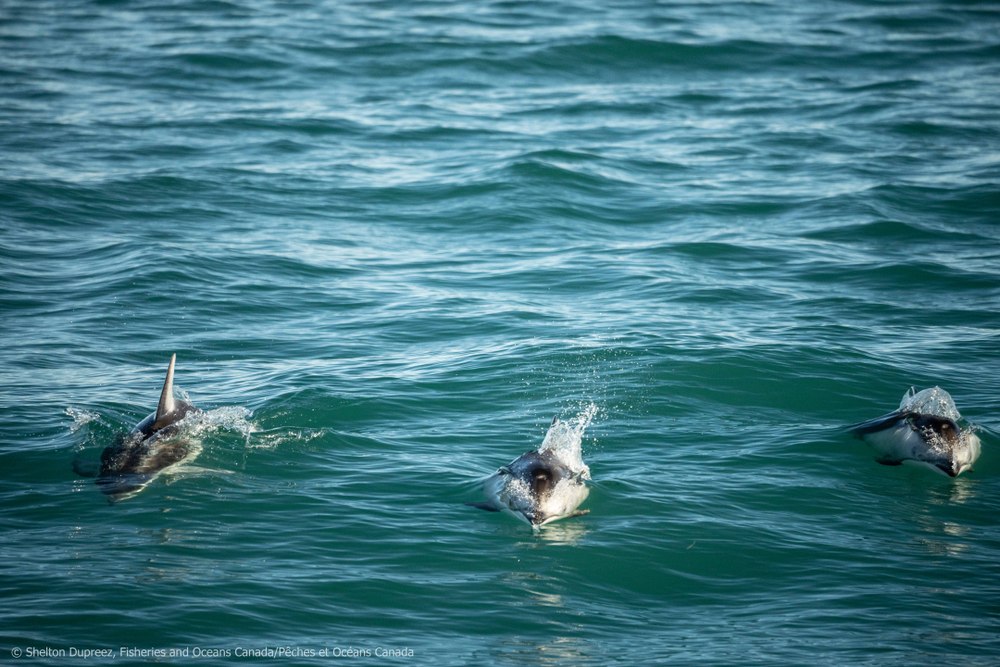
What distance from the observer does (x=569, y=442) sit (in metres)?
12.7

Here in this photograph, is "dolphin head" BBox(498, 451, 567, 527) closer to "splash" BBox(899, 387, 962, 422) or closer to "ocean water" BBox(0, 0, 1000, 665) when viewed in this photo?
"ocean water" BBox(0, 0, 1000, 665)

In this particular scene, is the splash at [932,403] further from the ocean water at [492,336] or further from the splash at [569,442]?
the splash at [569,442]

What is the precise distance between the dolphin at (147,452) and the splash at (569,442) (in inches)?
156

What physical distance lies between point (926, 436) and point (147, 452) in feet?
27.6

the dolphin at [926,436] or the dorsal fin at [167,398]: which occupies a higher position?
the dorsal fin at [167,398]

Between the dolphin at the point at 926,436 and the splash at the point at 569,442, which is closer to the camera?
the splash at the point at 569,442

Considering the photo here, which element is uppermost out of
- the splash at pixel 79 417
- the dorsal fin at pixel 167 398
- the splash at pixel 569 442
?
the dorsal fin at pixel 167 398

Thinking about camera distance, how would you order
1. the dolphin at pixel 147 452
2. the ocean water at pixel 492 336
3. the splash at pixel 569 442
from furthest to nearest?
the splash at pixel 569 442 → the dolphin at pixel 147 452 → the ocean water at pixel 492 336

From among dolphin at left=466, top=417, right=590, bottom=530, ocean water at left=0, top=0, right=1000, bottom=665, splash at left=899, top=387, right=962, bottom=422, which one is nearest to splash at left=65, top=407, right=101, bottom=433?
ocean water at left=0, top=0, right=1000, bottom=665

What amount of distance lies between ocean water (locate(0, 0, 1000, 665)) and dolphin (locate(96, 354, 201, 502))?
0.20 m

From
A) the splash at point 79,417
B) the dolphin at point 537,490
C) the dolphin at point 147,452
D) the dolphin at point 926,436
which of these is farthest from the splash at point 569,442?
the splash at point 79,417

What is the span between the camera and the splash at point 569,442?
12.0 meters

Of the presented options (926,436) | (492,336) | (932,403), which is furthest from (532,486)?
(492,336)

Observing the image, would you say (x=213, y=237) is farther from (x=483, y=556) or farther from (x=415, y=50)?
(x=415, y=50)
